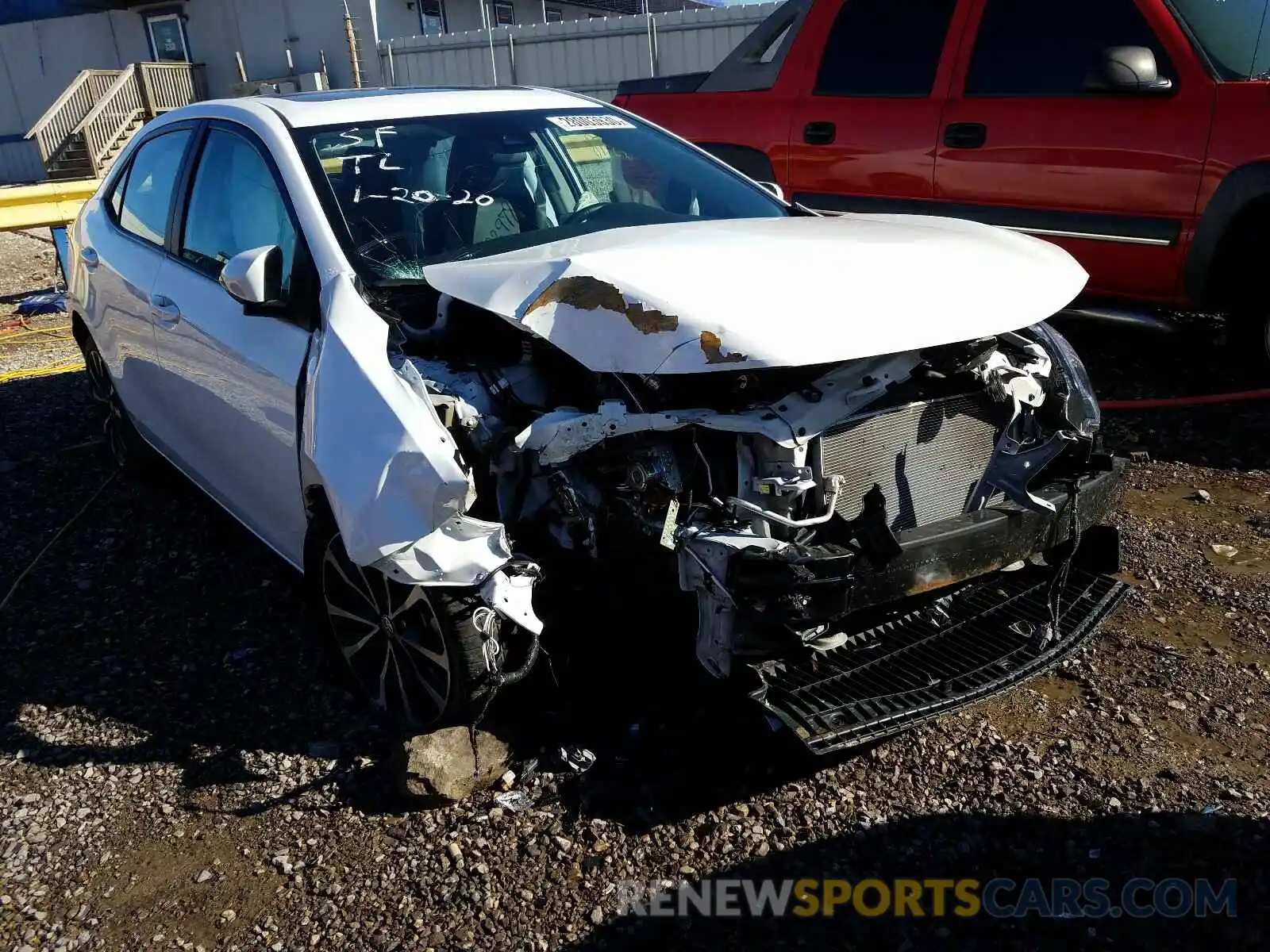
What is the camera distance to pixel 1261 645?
3.39m

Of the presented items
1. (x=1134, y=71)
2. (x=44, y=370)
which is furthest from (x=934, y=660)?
(x=44, y=370)

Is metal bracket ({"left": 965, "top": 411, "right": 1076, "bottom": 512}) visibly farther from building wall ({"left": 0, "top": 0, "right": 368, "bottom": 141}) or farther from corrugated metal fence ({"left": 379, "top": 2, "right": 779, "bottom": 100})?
building wall ({"left": 0, "top": 0, "right": 368, "bottom": 141})

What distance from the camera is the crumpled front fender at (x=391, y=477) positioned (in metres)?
2.71

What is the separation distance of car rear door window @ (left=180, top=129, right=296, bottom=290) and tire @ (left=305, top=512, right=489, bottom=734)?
0.90 meters

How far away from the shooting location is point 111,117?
2308 centimetres

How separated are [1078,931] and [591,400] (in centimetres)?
178

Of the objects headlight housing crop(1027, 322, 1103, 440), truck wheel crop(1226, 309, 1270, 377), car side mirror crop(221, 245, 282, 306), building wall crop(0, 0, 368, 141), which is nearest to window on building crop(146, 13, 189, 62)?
building wall crop(0, 0, 368, 141)

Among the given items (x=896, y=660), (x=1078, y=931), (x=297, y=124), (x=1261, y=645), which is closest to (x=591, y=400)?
(x=896, y=660)

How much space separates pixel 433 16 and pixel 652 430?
2362cm

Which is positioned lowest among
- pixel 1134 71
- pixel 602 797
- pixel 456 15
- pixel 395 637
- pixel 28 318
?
pixel 28 318

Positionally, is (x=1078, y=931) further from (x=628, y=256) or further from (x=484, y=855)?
(x=628, y=256)

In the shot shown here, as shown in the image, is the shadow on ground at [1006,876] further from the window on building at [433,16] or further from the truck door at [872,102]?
the window on building at [433,16]

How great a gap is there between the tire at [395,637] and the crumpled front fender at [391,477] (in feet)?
0.45

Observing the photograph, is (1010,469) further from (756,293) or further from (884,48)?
(884,48)
